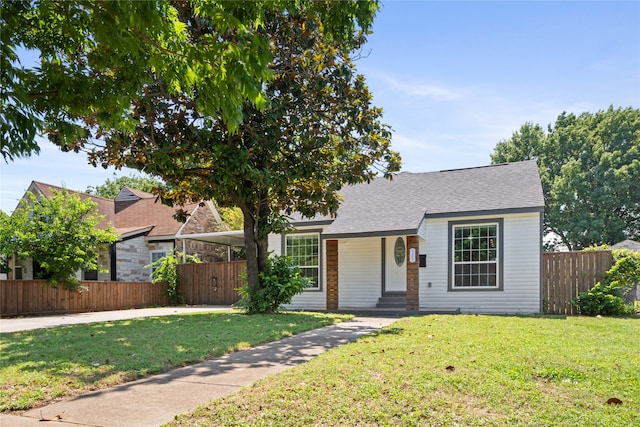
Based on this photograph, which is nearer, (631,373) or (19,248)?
(631,373)

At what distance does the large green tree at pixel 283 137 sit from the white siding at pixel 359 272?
3.55 metres

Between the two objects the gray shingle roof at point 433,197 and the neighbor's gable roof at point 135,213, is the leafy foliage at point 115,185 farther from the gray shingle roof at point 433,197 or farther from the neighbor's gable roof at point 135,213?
the gray shingle roof at point 433,197

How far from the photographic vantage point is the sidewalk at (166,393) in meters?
3.92

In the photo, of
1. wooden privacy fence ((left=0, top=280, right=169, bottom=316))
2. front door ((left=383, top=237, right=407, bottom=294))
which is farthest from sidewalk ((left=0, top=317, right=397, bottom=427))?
wooden privacy fence ((left=0, top=280, right=169, bottom=316))

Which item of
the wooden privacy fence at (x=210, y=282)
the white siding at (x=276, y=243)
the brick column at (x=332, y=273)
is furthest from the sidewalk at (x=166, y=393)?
the wooden privacy fence at (x=210, y=282)

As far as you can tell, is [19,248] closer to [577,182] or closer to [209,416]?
[209,416]

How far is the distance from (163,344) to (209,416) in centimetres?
390

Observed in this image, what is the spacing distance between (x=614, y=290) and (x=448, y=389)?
11.3 meters

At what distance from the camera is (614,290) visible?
13258 mm

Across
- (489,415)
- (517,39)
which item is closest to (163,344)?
(489,415)

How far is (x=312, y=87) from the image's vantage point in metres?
11.5

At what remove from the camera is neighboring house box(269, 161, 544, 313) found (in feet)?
45.6

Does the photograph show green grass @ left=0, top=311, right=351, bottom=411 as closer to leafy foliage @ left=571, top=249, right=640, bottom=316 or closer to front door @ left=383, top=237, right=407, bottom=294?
front door @ left=383, top=237, right=407, bottom=294

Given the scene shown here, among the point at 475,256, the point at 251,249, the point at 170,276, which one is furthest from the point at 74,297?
the point at 475,256
